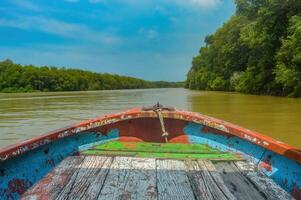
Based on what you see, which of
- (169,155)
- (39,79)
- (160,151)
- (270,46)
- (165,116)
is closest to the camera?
(169,155)

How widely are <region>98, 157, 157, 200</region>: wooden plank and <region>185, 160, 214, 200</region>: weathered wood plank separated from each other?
243 mm

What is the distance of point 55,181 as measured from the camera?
2432mm

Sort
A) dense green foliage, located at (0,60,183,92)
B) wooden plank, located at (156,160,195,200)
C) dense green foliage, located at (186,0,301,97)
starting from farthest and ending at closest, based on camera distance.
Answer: dense green foliage, located at (0,60,183,92) < dense green foliage, located at (186,0,301,97) < wooden plank, located at (156,160,195,200)

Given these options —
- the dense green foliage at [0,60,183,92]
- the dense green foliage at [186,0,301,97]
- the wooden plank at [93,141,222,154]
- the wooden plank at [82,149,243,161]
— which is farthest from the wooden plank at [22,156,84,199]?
the dense green foliage at [0,60,183,92]

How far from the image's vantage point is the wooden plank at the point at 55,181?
220 cm

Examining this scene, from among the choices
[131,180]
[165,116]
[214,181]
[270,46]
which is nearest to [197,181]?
[214,181]

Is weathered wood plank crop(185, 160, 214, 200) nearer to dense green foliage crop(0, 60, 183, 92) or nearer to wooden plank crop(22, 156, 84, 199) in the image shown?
wooden plank crop(22, 156, 84, 199)

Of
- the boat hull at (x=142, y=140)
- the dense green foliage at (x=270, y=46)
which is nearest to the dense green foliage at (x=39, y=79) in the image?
the dense green foliage at (x=270, y=46)

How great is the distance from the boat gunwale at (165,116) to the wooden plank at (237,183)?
0.28 m

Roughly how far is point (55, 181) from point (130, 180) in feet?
1.59

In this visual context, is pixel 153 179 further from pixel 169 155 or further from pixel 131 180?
pixel 169 155

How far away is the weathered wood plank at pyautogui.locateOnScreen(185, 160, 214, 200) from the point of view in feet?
7.11

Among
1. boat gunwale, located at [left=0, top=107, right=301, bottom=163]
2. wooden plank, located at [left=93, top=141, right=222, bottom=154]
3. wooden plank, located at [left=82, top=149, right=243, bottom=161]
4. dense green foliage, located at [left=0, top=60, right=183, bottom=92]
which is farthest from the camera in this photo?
dense green foliage, located at [left=0, top=60, right=183, bottom=92]

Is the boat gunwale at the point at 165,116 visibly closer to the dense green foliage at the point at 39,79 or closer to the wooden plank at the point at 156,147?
the wooden plank at the point at 156,147
